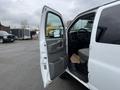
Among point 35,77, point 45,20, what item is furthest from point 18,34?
point 45,20

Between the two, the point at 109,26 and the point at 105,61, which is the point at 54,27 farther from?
the point at 105,61

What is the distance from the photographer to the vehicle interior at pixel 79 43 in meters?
5.13

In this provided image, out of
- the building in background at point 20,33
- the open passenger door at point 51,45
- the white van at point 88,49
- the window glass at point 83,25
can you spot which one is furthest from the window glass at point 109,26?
the building in background at point 20,33

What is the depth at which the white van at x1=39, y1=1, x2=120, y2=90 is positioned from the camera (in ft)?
10.4

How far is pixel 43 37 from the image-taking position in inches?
174

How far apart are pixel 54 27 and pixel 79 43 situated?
119 cm

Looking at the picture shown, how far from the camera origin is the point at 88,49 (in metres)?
5.02

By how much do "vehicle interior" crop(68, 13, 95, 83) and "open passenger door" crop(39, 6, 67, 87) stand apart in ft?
1.12

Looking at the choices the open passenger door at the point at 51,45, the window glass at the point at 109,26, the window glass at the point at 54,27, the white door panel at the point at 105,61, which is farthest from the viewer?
the window glass at the point at 54,27

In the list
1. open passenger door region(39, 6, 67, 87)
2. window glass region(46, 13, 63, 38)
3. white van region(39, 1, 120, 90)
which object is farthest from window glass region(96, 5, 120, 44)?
window glass region(46, 13, 63, 38)

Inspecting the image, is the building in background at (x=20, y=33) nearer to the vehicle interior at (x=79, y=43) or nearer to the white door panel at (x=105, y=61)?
the vehicle interior at (x=79, y=43)

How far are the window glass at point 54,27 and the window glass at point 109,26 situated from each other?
1.40 meters

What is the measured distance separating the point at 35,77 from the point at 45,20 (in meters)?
2.87

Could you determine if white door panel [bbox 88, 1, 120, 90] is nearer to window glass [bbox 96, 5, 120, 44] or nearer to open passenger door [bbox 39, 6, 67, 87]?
window glass [bbox 96, 5, 120, 44]
